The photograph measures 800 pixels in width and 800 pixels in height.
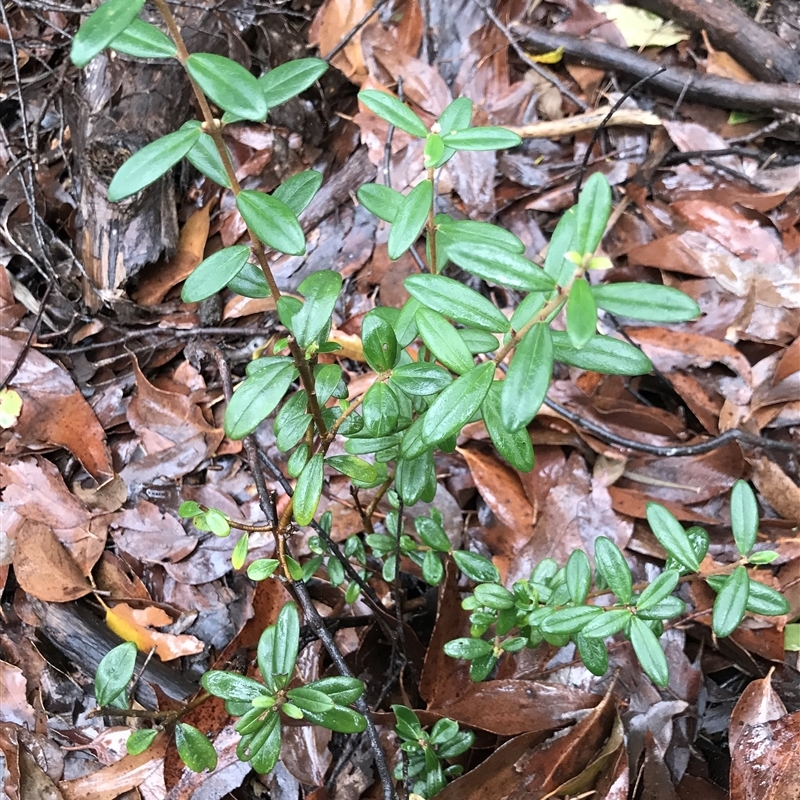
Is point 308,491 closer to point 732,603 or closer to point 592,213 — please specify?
point 592,213

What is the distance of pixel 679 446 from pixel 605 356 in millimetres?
971

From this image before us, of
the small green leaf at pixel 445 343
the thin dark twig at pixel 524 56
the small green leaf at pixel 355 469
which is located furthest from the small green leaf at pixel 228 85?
the thin dark twig at pixel 524 56

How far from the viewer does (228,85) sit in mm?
666

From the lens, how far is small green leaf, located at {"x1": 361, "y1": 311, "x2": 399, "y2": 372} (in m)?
0.88

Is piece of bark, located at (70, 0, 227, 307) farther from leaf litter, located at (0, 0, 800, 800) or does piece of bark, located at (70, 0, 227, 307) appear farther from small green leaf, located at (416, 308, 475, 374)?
small green leaf, located at (416, 308, 475, 374)

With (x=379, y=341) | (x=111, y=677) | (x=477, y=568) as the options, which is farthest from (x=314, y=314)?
(x=111, y=677)

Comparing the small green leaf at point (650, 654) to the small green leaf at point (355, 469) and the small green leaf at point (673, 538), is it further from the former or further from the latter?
the small green leaf at point (355, 469)

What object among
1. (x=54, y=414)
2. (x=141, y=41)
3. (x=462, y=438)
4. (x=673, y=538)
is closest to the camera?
(x=141, y=41)

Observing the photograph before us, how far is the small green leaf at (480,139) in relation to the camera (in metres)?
0.82

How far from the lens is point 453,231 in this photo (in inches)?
33.6

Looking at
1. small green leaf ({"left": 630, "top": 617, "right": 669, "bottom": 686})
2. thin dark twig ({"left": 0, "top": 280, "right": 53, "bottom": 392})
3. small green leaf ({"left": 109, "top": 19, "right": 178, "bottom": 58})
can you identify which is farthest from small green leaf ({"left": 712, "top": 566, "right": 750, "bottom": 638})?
thin dark twig ({"left": 0, "top": 280, "right": 53, "bottom": 392})

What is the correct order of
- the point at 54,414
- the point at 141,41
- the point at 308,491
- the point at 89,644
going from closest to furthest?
the point at 141,41, the point at 308,491, the point at 89,644, the point at 54,414

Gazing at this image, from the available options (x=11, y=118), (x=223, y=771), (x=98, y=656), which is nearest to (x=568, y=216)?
(x=223, y=771)

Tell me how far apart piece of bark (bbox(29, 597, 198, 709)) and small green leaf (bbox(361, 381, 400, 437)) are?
3.37 feet
